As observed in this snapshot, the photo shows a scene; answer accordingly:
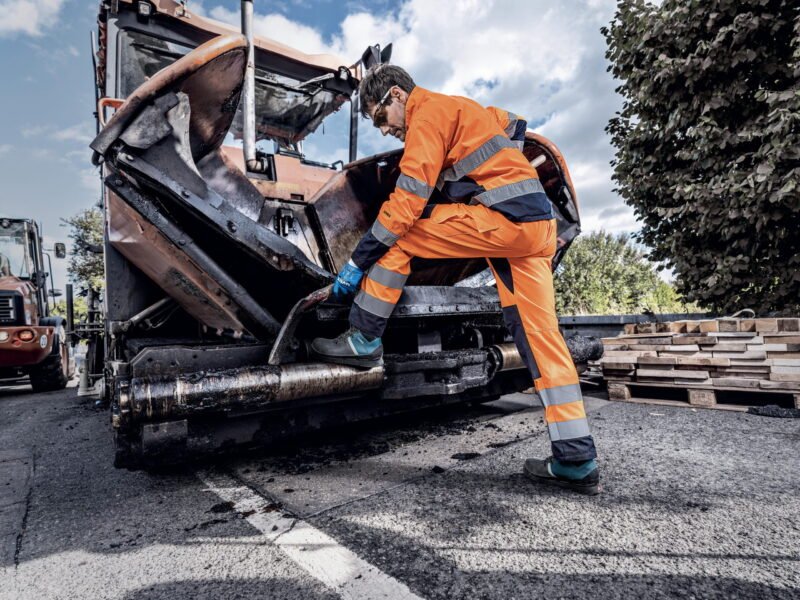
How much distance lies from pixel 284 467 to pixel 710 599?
180 cm

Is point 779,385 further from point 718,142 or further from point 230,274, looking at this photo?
point 230,274

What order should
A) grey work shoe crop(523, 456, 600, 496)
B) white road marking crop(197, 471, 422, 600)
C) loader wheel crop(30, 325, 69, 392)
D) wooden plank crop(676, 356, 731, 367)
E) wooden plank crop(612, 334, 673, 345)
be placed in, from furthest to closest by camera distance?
loader wheel crop(30, 325, 69, 392) < wooden plank crop(612, 334, 673, 345) < wooden plank crop(676, 356, 731, 367) < grey work shoe crop(523, 456, 600, 496) < white road marking crop(197, 471, 422, 600)

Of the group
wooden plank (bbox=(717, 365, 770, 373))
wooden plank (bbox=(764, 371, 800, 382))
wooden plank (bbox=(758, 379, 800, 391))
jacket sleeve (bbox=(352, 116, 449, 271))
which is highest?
jacket sleeve (bbox=(352, 116, 449, 271))

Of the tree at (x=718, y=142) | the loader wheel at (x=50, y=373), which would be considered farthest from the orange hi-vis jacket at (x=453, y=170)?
the loader wheel at (x=50, y=373)

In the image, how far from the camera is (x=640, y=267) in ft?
70.7

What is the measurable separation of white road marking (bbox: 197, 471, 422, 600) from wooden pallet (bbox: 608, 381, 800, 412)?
3.05 metres

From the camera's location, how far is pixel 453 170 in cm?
203

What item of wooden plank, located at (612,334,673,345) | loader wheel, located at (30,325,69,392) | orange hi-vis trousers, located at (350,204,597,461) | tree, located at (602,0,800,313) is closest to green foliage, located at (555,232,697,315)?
tree, located at (602,0,800,313)

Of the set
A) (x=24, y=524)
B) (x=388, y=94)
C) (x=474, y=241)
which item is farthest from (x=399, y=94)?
(x=24, y=524)

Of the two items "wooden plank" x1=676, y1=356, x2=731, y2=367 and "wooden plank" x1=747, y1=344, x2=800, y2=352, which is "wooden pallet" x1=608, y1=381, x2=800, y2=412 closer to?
"wooden plank" x1=676, y1=356, x2=731, y2=367

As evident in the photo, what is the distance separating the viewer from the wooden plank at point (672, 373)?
339 cm

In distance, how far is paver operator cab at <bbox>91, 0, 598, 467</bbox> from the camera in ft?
6.03

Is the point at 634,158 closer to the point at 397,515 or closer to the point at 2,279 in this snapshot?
the point at 397,515

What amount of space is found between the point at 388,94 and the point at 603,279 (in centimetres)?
2115
